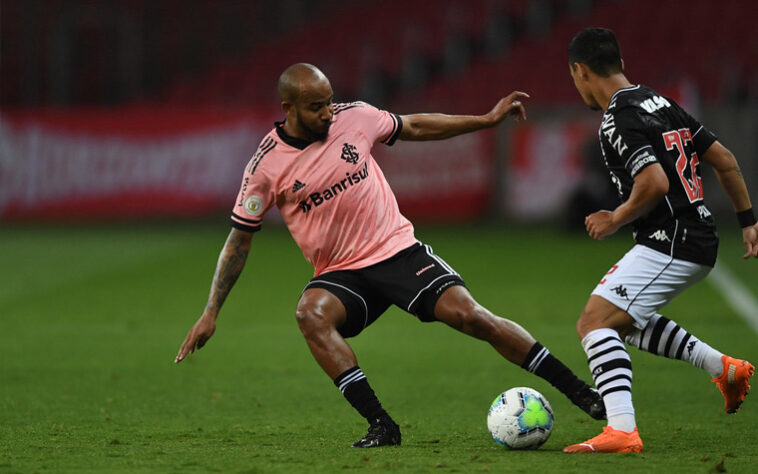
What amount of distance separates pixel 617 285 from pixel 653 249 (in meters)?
0.26

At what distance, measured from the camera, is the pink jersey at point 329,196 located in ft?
19.4

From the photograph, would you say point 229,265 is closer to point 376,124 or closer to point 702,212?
point 376,124

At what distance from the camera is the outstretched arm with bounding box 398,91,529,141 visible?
6172 mm

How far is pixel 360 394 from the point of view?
5.63m

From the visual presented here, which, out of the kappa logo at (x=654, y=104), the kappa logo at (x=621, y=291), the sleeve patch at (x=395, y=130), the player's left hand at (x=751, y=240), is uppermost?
the kappa logo at (x=654, y=104)

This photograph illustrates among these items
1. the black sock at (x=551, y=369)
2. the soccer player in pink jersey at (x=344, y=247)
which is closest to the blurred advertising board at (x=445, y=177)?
the soccer player in pink jersey at (x=344, y=247)

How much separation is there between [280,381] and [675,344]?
3073 mm

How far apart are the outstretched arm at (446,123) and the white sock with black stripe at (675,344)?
1.33 m

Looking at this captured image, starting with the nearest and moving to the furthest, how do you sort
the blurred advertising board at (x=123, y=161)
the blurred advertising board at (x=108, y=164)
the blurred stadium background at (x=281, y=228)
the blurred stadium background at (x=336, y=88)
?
the blurred stadium background at (x=281, y=228) < the blurred stadium background at (x=336, y=88) < the blurred advertising board at (x=123, y=161) < the blurred advertising board at (x=108, y=164)

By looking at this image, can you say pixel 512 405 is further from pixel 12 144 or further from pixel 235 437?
pixel 12 144

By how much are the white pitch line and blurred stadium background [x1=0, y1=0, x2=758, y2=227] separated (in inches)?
201

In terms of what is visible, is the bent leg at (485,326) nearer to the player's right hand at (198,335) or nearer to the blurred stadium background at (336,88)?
the player's right hand at (198,335)

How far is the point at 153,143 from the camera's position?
22.8m

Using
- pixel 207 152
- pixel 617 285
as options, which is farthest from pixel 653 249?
pixel 207 152
